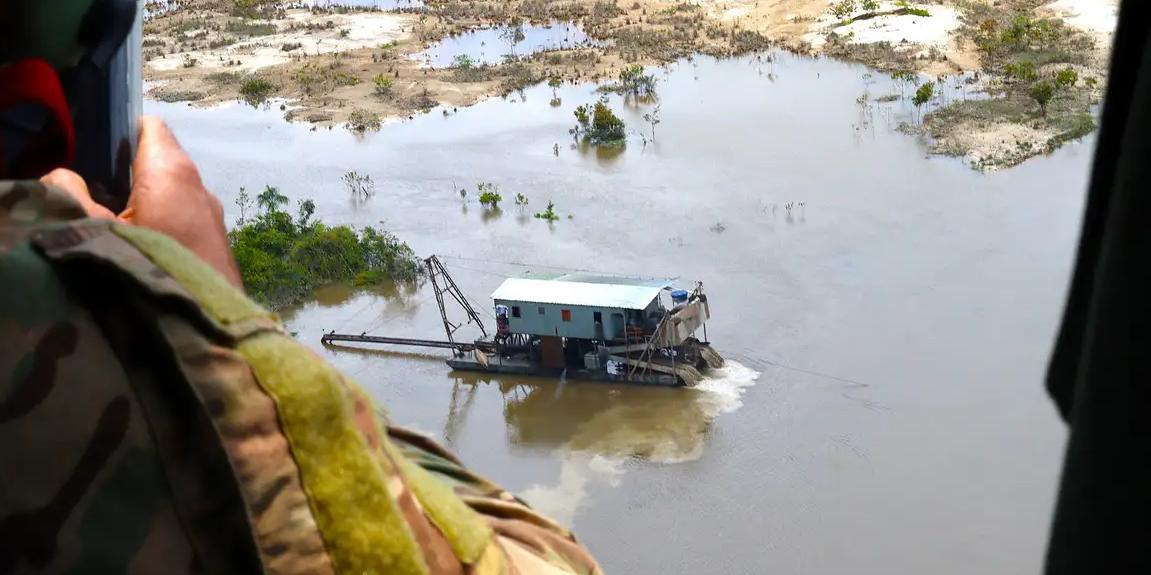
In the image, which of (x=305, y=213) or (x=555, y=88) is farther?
(x=555, y=88)

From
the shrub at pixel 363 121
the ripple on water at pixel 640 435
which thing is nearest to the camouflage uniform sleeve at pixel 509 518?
the ripple on water at pixel 640 435

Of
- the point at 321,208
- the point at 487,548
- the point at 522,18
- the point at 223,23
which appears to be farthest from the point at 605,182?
the point at 487,548

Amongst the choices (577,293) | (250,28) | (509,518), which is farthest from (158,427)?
(250,28)

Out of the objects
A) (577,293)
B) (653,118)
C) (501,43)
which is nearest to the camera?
(577,293)

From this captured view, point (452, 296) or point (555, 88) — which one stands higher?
point (555, 88)

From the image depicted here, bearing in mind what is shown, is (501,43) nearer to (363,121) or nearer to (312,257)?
(363,121)

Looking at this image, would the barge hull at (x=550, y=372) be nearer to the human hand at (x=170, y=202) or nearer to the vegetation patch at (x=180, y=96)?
the vegetation patch at (x=180, y=96)

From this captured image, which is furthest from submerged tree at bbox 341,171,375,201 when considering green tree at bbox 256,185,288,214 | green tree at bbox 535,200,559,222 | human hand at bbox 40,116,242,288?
human hand at bbox 40,116,242,288
